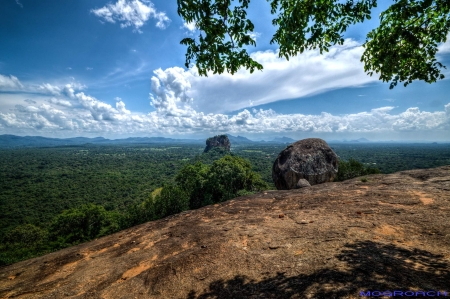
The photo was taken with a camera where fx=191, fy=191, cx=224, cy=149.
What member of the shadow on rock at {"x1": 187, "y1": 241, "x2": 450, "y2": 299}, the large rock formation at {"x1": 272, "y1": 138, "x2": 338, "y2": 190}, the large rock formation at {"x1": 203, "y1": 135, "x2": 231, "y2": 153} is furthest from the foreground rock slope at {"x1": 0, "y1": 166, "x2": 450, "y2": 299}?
the large rock formation at {"x1": 203, "y1": 135, "x2": 231, "y2": 153}

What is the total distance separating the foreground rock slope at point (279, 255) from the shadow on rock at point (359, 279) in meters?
0.02

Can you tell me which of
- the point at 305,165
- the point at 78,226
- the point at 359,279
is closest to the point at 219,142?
the point at 78,226

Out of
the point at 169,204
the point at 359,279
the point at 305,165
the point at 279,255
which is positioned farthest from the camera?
the point at 169,204

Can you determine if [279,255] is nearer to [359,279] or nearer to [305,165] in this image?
[359,279]

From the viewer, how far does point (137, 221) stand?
74.1ft

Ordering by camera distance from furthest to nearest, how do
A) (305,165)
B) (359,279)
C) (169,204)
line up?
(169,204), (305,165), (359,279)

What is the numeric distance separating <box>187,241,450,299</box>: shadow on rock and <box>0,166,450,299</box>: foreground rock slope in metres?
0.02

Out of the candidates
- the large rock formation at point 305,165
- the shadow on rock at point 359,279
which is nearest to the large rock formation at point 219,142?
the large rock formation at point 305,165

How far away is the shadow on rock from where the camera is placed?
3.13m

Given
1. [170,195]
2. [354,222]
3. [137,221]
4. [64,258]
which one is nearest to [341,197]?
[354,222]

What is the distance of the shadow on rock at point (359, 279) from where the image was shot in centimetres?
313

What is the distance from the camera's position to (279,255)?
16.5 feet

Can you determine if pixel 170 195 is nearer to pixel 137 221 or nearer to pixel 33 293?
pixel 137 221

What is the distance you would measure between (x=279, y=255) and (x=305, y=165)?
1502cm
